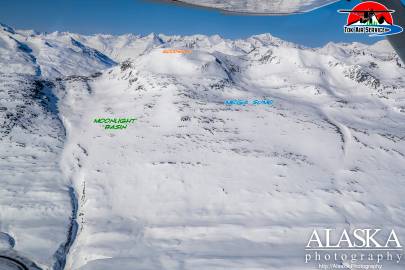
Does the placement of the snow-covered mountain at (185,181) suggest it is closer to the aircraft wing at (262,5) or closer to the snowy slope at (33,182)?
the snowy slope at (33,182)

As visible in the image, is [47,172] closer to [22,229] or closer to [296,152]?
[22,229]

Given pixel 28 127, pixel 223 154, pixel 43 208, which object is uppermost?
pixel 28 127

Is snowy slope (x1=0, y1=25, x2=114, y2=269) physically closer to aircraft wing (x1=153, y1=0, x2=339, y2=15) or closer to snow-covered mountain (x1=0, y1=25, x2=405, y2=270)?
snow-covered mountain (x1=0, y1=25, x2=405, y2=270)

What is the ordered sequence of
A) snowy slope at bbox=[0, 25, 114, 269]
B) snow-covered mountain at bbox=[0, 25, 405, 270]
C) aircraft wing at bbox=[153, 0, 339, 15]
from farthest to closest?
1. snowy slope at bbox=[0, 25, 114, 269]
2. snow-covered mountain at bbox=[0, 25, 405, 270]
3. aircraft wing at bbox=[153, 0, 339, 15]

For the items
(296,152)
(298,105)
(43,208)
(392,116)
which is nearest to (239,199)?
(296,152)

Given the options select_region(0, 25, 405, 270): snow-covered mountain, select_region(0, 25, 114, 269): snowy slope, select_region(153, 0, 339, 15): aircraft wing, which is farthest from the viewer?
select_region(0, 25, 114, 269): snowy slope

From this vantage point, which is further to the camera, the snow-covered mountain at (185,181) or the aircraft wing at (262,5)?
the snow-covered mountain at (185,181)

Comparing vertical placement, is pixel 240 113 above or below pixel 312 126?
above

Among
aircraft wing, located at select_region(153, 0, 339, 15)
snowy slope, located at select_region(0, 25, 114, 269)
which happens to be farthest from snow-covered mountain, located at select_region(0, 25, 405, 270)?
aircraft wing, located at select_region(153, 0, 339, 15)

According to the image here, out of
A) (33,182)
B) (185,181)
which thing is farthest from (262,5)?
(33,182)

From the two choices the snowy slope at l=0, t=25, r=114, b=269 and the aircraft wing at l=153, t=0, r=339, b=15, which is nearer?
the aircraft wing at l=153, t=0, r=339, b=15

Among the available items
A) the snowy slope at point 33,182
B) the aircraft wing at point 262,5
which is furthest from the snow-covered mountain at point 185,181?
the aircraft wing at point 262,5
